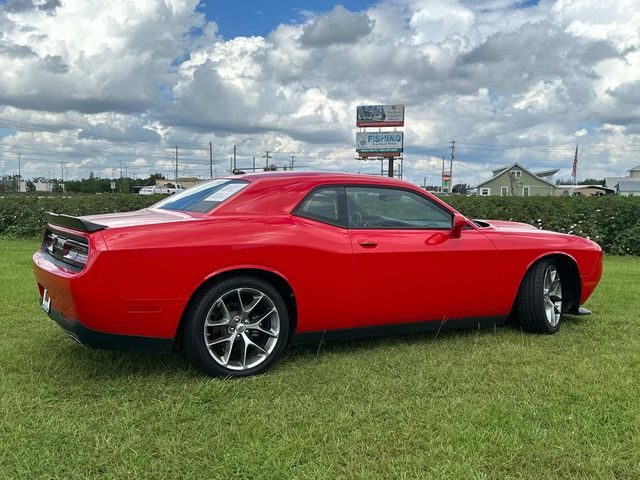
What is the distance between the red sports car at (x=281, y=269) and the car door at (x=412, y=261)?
11 millimetres

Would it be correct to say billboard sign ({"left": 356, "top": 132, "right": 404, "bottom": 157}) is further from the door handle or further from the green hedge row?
the door handle

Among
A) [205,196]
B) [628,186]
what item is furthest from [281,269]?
→ [628,186]

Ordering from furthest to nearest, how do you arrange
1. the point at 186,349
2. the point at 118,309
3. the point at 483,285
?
the point at 483,285 < the point at 186,349 < the point at 118,309

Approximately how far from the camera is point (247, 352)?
4.02 meters

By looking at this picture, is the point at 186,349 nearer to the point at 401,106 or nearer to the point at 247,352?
the point at 247,352

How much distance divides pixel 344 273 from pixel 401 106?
4756 cm

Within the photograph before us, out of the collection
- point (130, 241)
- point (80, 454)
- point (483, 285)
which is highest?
point (130, 241)

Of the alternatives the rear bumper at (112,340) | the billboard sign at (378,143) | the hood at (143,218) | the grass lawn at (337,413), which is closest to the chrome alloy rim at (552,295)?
the grass lawn at (337,413)

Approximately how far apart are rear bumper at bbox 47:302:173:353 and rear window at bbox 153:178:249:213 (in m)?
1.01

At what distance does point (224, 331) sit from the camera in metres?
3.86

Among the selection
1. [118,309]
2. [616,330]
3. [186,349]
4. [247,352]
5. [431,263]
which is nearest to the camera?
[118,309]

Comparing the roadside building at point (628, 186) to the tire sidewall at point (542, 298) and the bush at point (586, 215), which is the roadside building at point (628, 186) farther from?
the tire sidewall at point (542, 298)

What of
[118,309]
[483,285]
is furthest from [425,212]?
[118,309]

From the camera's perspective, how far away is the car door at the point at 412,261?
430 centimetres
